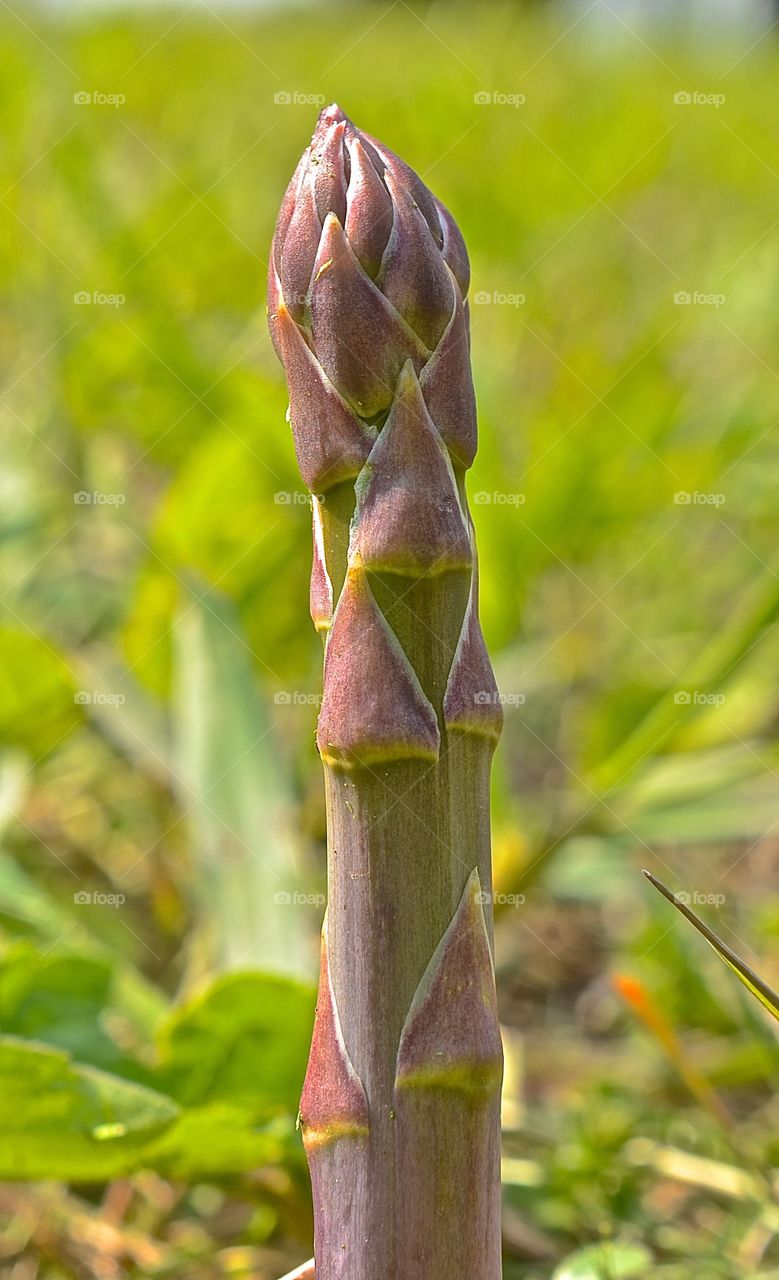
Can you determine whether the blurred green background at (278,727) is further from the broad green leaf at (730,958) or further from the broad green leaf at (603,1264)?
the broad green leaf at (730,958)

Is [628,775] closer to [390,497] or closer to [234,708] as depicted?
[234,708]

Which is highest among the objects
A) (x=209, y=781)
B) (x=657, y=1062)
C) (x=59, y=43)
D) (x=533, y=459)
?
(x=59, y=43)

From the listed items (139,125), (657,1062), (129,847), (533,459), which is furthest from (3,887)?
(139,125)

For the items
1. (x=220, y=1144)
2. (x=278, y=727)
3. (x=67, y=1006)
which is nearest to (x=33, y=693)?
(x=278, y=727)

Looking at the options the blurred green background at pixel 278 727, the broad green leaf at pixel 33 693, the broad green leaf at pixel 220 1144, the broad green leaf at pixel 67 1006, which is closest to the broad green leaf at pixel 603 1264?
the blurred green background at pixel 278 727

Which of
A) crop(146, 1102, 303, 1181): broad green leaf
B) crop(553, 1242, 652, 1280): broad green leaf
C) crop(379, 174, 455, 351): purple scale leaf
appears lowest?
crop(553, 1242, 652, 1280): broad green leaf

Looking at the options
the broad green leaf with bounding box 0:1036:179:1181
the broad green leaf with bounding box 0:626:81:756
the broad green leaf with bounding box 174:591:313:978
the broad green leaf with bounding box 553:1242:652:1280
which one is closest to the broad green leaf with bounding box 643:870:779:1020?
the broad green leaf with bounding box 553:1242:652:1280

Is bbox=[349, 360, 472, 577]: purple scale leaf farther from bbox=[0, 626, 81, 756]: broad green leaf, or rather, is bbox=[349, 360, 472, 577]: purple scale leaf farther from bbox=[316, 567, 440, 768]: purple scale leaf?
bbox=[0, 626, 81, 756]: broad green leaf

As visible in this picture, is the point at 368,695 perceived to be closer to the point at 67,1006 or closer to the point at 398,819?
the point at 398,819
